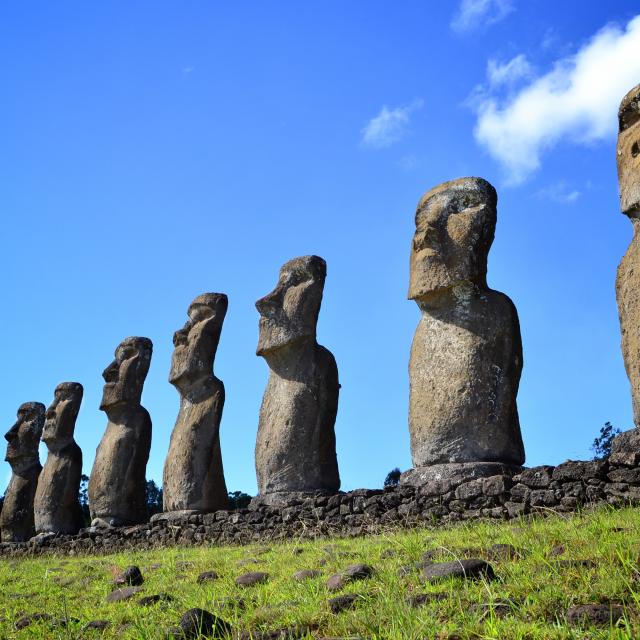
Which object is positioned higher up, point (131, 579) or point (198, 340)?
point (198, 340)

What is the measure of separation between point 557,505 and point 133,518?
8442mm

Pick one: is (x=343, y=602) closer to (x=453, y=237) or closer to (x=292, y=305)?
(x=453, y=237)

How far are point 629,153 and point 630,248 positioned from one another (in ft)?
3.13

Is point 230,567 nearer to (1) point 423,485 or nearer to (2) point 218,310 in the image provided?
(1) point 423,485

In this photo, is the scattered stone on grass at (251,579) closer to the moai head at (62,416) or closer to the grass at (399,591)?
the grass at (399,591)

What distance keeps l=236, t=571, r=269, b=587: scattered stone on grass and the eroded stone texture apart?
11.9 ft

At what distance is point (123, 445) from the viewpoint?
15.0 metres

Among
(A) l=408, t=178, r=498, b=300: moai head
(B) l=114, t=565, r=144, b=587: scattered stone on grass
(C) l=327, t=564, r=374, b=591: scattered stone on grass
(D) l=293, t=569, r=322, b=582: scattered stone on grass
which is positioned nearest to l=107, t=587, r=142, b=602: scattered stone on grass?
(B) l=114, t=565, r=144, b=587: scattered stone on grass

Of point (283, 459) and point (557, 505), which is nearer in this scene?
point (557, 505)

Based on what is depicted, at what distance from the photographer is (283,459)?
11.5m

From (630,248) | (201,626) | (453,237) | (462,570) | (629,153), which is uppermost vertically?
(453,237)

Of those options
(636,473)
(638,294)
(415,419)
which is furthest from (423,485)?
(638,294)

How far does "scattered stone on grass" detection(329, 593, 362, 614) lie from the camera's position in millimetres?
4914

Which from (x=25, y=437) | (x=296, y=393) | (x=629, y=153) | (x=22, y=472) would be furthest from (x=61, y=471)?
(x=629, y=153)
